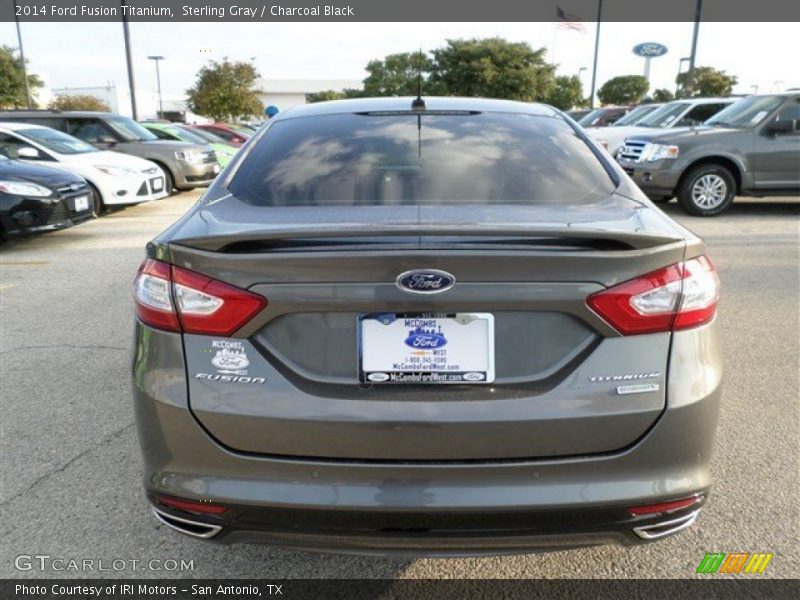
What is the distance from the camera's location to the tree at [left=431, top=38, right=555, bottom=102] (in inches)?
2088

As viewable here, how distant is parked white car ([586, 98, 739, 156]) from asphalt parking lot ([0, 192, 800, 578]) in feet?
26.5

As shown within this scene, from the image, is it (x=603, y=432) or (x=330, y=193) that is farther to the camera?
(x=330, y=193)

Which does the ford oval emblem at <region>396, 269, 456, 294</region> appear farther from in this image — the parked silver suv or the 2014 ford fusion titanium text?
the parked silver suv

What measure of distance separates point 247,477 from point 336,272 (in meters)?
0.64

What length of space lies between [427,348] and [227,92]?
3757 centimetres

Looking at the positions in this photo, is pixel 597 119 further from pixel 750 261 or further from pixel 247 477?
pixel 247 477

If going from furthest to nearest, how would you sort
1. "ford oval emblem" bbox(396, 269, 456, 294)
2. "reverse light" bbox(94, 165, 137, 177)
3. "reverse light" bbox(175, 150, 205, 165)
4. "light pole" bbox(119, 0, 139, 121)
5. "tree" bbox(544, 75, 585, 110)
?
"tree" bbox(544, 75, 585, 110), "light pole" bbox(119, 0, 139, 121), "reverse light" bbox(175, 150, 205, 165), "reverse light" bbox(94, 165, 137, 177), "ford oval emblem" bbox(396, 269, 456, 294)

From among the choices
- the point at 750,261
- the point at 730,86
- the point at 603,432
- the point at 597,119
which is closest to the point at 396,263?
the point at 603,432

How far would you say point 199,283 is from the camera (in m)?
1.85

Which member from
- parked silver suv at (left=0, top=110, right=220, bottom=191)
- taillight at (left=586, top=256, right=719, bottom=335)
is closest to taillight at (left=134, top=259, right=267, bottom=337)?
taillight at (left=586, top=256, right=719, bottom=335)

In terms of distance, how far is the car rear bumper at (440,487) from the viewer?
71.7 inches

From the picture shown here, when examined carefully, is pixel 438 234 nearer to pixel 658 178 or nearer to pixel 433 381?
pixel 433 381

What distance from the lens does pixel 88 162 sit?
1010 cm

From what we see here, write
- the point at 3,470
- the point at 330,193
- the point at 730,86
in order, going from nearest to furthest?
the point at 330,193
the point at 3,470
the point at 730,86
